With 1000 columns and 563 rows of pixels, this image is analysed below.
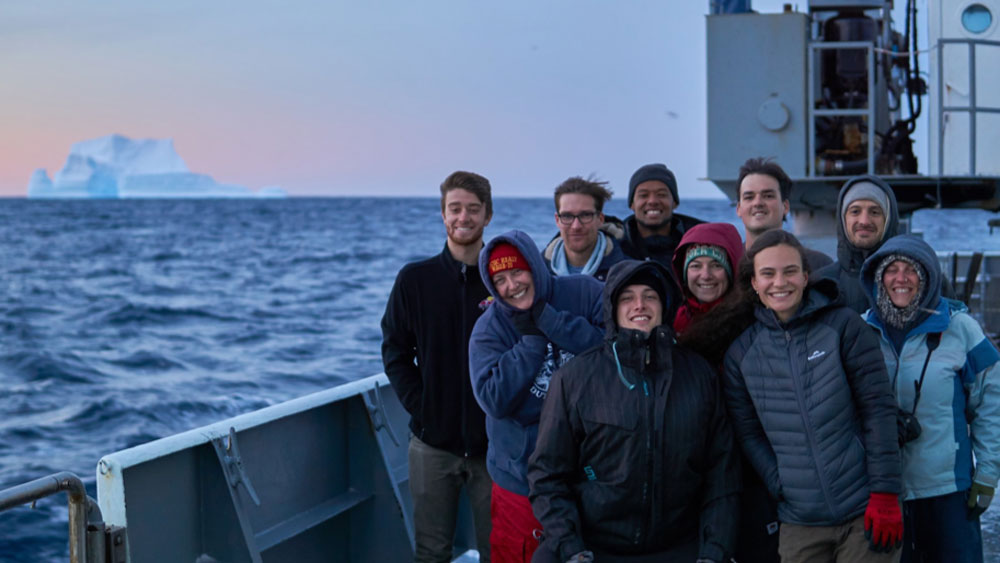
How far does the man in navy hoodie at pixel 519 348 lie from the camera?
3340mm

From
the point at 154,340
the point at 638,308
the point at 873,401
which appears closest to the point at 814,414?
the point at 873,401

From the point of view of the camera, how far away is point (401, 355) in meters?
4.17

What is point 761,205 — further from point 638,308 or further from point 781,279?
point 638,308

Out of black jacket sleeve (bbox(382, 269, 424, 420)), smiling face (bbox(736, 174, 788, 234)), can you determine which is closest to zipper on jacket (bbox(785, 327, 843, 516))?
smiling face (bbox(736, 174, 788, 234))

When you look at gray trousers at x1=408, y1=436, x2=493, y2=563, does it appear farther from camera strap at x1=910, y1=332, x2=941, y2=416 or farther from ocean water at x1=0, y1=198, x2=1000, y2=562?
ocean water at x1=0, y1=198, x2=1000, y2=562

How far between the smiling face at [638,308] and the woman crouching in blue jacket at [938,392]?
0.84 metres

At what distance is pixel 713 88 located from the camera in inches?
335

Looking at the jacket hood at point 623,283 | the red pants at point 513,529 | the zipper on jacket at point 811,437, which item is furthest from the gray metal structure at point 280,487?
the zipper on jacket at point 811,437

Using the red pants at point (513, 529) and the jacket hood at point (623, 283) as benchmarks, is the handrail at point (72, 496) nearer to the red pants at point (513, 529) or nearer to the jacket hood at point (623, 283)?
the red pants at point (513, 529)

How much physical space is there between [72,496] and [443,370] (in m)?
1.73

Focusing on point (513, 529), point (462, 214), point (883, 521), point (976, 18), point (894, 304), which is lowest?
point (513, 529)

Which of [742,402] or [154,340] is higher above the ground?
[742,402]

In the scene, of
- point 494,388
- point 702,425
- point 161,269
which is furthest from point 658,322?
point 161,269

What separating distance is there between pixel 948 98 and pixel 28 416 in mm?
12346
